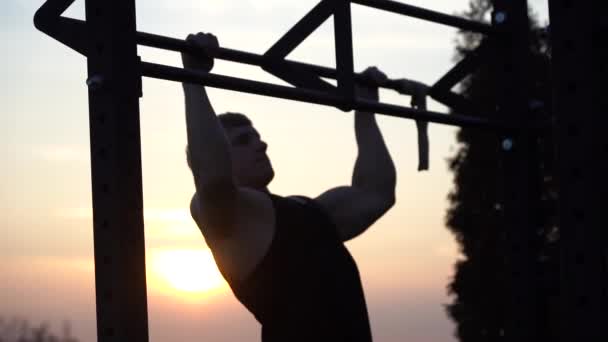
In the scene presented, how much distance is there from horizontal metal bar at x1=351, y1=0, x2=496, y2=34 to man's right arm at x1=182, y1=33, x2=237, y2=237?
869 millimetres

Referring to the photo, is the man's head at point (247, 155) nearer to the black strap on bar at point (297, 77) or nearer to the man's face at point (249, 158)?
the man's face at point (249, 158)

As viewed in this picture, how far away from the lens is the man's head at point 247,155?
12.6 feet

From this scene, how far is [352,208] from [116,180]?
4.39 feet

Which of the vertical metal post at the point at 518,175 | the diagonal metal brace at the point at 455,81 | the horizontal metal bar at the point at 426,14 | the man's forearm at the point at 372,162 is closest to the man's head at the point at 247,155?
→ the man's forearm at the point at 372,162

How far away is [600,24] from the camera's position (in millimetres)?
2797

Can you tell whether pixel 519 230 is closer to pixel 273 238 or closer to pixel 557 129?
pixel 273 238

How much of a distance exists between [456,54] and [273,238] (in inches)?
485

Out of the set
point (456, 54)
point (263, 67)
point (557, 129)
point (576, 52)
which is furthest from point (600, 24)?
point (456, 54)

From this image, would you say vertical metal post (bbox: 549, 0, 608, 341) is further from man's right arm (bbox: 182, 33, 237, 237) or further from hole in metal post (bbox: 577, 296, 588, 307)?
man's right arm (bbox: 182, 33, 237, 237)

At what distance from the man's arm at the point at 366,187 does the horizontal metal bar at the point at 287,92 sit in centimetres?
26

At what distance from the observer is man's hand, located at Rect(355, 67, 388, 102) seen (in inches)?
173

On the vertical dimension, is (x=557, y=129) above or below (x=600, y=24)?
below

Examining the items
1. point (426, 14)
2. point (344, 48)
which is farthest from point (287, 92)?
point (426, 14)

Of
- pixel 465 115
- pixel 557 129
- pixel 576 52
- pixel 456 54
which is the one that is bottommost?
pixel 557 129
